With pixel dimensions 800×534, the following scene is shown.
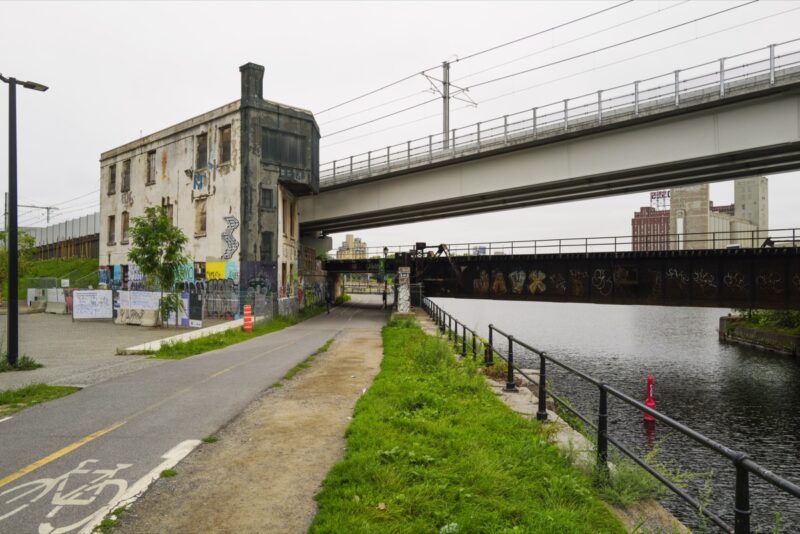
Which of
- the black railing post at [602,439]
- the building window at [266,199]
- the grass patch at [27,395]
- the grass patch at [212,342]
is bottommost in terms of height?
the grass patch at [212,342]

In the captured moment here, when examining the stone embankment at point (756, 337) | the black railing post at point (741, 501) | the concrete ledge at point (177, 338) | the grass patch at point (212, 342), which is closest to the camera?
the black railing post at point (741, 501)

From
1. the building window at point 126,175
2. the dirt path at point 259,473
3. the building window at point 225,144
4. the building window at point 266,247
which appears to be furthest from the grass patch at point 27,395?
the building window at point 126,175

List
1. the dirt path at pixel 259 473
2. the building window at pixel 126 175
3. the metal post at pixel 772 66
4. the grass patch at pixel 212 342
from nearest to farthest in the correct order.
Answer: the dirt path at pixel 259 473
the grass patch at pixel 212 342
the metal post at pixel 772 66
the building window at pixel 126 175

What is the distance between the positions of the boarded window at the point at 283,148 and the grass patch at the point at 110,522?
27591 millimetres

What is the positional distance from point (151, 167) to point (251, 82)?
11.7 meters

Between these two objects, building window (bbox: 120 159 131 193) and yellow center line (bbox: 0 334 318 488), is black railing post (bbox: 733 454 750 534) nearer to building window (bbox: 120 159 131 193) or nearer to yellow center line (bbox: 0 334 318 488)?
yellow center line (bbox: 0 334 318 488)

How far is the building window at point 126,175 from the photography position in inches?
1506

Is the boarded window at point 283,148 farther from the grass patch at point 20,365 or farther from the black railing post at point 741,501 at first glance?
the black railing post at point 741,501

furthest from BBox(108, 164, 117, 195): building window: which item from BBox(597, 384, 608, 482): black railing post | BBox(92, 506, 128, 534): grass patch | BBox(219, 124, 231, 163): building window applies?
BBox(597, 384, 608, 482): black railing post

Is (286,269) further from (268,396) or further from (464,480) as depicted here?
(464,480)

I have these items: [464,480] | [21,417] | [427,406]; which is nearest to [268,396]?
[427,406]

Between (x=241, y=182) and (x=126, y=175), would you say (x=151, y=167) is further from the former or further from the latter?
(x=241, y=182)

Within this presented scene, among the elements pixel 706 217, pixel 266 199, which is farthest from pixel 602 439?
pixel 706 217

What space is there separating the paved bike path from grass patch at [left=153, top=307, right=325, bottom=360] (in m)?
2.68
